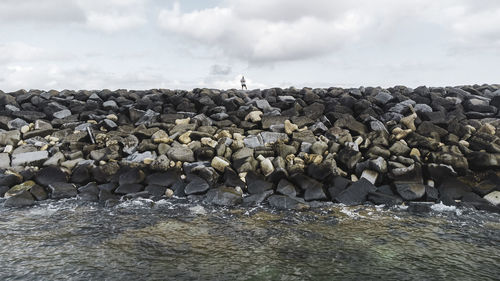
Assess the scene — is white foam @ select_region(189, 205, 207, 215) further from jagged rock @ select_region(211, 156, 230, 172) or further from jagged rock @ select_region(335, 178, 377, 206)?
jagged rock @ select_region(335, 178, 377, 206)

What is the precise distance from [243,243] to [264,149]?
613 cm

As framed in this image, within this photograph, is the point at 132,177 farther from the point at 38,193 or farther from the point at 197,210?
the point at 197,210

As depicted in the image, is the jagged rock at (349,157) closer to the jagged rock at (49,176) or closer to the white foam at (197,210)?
the white foam at (197,210)

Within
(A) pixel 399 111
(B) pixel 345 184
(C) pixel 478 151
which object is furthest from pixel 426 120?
(B) pixel 345 184

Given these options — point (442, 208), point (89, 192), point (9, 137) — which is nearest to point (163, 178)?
point (89, 192)

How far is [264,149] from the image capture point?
536 inches

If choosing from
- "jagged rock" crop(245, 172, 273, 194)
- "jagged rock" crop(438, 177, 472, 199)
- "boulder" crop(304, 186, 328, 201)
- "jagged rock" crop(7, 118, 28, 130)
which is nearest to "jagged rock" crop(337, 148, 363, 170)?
"boulder" crop(304, 186, 328, 201)

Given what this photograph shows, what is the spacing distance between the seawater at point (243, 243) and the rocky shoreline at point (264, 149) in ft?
Result: 3.38

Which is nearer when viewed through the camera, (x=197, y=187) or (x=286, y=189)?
(x=286, y=189)

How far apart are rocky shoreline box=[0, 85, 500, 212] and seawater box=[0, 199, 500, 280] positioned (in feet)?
3.38

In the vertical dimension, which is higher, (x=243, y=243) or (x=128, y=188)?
(x=128, y=188)

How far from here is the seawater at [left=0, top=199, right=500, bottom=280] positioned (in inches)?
254

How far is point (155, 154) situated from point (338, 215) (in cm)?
732

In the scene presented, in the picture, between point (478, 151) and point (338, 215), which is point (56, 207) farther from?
point (478, 151)
